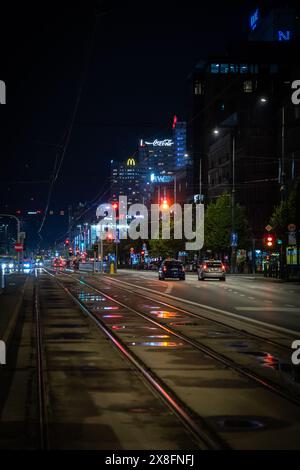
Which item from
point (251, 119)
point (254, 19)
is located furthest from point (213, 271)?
point (254, 19)

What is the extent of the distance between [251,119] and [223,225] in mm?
26862

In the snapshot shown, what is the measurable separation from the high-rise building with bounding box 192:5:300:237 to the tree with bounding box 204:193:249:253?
4.90 m

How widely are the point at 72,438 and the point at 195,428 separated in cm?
133

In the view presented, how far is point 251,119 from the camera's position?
107m

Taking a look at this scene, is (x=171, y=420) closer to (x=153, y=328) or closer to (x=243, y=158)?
(x=153, y=328)

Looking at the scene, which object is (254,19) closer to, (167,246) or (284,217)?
(167,246)

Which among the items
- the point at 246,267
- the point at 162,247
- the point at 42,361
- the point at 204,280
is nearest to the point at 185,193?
the point at 162,247

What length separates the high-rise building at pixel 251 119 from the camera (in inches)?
4011

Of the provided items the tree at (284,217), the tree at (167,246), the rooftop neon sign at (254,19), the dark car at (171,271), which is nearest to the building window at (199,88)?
the rooftop neon sign at (254,19)

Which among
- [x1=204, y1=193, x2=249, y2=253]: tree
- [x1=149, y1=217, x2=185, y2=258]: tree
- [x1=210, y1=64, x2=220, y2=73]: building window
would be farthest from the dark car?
[x1=210, y1=64, x2=220, y2=73]: building window

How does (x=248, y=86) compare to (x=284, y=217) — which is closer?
(x=284, y=217)

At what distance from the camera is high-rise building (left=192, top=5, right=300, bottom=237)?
102 metres

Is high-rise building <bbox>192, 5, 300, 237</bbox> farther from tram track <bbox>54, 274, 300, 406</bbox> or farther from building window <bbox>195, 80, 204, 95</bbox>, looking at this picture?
tram track <bbox>54, 274, 300, 406</bbox>

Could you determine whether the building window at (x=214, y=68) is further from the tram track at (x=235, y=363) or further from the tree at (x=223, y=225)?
the tram track at (x=235, y=363)
